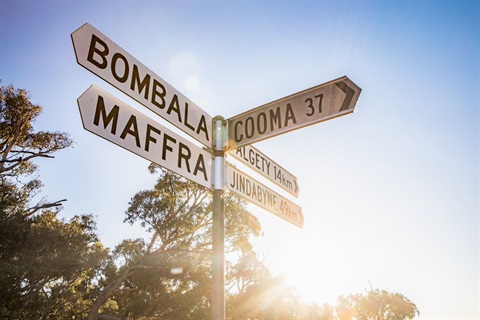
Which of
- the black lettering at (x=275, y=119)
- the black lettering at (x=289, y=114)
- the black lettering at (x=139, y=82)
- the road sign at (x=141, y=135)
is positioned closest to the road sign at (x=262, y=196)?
the road sign at (x=141, y=135)

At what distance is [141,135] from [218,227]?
85 centimetres

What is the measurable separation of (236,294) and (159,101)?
29580 millimetres

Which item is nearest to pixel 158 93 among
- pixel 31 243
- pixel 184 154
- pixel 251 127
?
pixel 184 154

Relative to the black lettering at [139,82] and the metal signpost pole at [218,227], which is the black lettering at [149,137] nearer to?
the black lettering at [139,82]

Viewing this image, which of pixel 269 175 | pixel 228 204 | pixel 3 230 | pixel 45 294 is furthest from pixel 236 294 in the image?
pixel 269 175

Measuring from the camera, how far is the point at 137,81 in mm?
2289

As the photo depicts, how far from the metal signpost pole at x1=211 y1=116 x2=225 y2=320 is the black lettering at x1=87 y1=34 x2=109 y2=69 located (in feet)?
3.24

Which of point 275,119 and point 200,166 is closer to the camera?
point 200,166

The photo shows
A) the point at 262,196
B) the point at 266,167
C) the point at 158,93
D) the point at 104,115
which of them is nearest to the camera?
the point at 104,115

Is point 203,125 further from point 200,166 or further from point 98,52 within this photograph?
point 98,52

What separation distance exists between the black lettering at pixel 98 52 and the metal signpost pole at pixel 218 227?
38.9 inches

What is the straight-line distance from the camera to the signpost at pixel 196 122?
2029 millimetres

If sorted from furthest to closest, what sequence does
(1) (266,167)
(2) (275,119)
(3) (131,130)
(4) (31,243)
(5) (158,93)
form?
(4) (31,243), (1) (266,167), (2) (275,119), (5) (158,93), (3) (131,130)

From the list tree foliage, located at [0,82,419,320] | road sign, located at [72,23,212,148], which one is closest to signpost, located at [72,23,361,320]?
road sign, located at [72,23,212,148]
